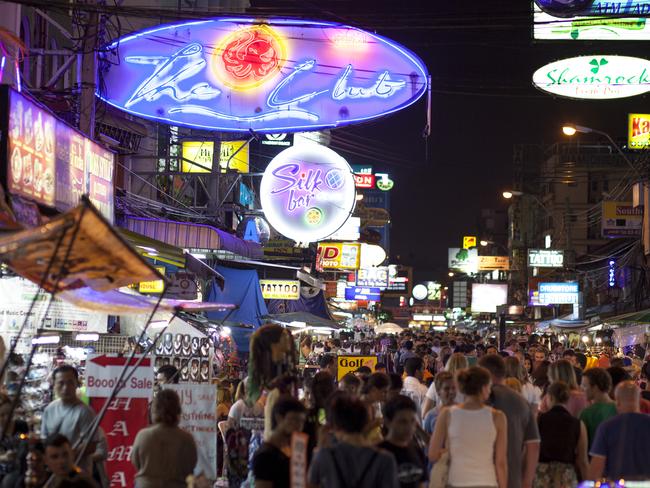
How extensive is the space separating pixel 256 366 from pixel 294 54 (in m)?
13.5

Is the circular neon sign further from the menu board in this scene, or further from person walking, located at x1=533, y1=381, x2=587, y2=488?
person walking, located at x1=533, y1=381, x2=587, y2=488

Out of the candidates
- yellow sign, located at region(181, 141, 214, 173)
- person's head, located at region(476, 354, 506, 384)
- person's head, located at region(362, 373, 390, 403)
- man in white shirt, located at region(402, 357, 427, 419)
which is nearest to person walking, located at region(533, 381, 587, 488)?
person's head, located at region(476, 354, 506, 384)

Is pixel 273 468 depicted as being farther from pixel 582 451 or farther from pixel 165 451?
pixel 582 451

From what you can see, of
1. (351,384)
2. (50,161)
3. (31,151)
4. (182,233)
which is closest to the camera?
(351,384)

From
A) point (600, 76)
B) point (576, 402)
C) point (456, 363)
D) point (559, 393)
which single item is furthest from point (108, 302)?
point (600, 76)

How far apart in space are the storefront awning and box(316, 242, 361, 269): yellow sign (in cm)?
2589

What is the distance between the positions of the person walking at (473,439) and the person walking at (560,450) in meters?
1.36

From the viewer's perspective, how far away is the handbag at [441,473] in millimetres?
7894

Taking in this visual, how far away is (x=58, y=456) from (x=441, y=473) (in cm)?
293

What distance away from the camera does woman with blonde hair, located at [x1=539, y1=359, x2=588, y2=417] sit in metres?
10.5

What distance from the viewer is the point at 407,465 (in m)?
6.96

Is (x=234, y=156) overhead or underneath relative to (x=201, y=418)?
overhead

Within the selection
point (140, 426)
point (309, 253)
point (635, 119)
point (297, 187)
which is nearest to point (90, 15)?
point (297, 187)

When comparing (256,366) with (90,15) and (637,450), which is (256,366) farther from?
(90,15)
